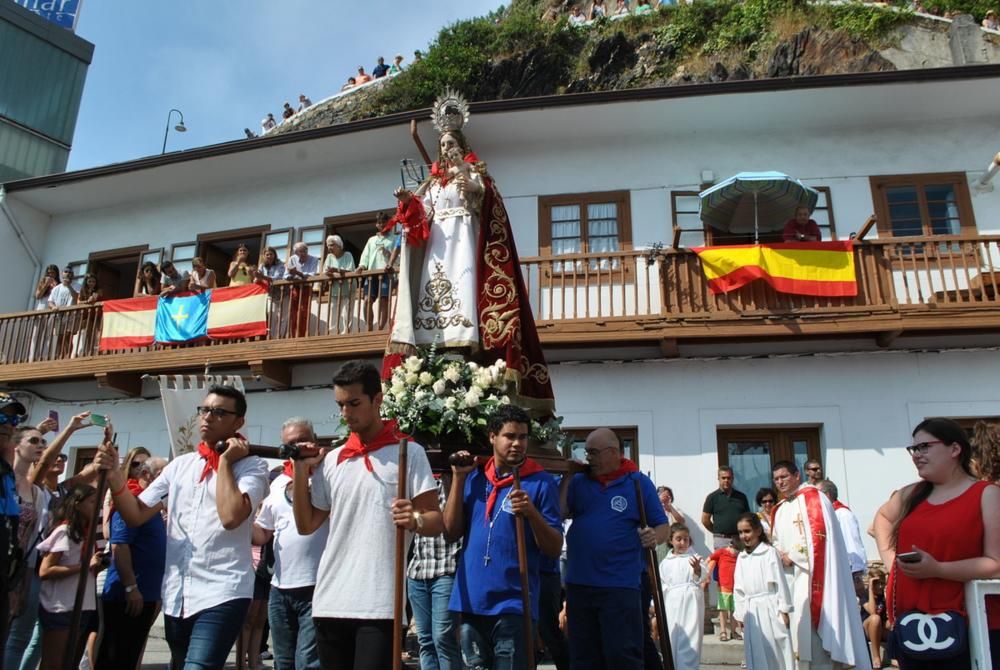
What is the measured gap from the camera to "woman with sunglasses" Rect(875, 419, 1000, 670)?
3314 millimetres

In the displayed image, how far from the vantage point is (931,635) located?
337cm

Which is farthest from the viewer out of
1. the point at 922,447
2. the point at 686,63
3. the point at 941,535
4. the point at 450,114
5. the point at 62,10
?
the point at 62,10

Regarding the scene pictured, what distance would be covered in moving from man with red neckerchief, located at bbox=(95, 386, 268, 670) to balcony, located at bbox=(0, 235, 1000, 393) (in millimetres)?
7782

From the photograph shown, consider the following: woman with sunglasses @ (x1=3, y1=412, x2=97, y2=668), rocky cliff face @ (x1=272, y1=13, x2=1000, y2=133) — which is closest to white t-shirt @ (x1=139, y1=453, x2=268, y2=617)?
woman with sunglasses @ (x1=3, y1=412, x2=97, y2=668)

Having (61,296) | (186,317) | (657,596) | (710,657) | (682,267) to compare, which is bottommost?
(710,657)

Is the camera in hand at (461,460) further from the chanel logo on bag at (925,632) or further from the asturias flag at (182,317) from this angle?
the asturias flag at (182,317)

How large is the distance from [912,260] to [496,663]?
9.73 m

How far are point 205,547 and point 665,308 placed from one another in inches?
340

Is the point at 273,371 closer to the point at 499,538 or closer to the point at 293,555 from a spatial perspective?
the point at 293,555

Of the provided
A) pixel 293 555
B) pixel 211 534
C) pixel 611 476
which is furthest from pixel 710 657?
pixel 211 534

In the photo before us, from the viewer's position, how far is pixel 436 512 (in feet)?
11.4

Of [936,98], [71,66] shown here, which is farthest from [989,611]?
A: [71,66]

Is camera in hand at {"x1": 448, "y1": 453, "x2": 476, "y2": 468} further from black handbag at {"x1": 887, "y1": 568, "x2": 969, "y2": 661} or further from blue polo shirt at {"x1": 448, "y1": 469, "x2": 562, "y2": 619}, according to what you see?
black handbag at {"x1": 887, "y1": 568, "x2": 969, "y2": 661}

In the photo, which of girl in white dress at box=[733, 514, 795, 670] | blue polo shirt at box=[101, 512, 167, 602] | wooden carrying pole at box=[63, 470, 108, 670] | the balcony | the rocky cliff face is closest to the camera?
wooden carrying pole at box=[63, 470, 108, 670]
